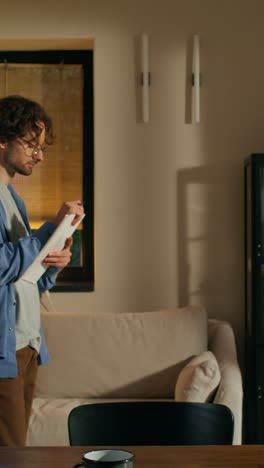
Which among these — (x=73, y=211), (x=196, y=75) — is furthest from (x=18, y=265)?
(x=196, y=75)

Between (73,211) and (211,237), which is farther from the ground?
(73,211)

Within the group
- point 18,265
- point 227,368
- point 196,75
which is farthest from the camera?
point 196,75

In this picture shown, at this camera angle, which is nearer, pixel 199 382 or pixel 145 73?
pixel 199 382

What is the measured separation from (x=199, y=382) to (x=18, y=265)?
1.45 meters

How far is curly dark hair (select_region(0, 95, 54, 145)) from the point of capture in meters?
2.66

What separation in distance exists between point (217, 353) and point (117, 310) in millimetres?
707

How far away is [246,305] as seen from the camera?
4527 mm

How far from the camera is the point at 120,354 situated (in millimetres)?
4191

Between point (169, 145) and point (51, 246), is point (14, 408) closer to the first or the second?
point (51, 246)

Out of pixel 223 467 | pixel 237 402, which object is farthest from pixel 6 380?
pixel 237 402

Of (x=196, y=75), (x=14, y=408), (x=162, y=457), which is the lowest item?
(x=14, y=408)

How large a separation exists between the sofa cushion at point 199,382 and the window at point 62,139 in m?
1.17

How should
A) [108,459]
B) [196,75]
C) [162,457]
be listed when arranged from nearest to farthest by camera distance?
[108,459]
[162,457]
[196,75]

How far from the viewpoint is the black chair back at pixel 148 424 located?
204 centimetres
